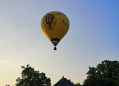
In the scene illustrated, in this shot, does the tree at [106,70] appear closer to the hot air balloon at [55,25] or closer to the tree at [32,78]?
the tree at [32,78]

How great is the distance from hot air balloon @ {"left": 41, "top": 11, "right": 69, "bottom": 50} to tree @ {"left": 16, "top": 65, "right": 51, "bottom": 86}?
24.3 meters

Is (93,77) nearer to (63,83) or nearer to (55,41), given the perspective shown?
(63,83)

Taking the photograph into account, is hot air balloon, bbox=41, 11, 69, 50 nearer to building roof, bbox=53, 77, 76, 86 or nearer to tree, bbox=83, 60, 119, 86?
building roof, bbox=53, 77, 76, 86

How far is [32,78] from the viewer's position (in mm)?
44594

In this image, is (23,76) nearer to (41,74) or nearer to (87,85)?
(41,74)

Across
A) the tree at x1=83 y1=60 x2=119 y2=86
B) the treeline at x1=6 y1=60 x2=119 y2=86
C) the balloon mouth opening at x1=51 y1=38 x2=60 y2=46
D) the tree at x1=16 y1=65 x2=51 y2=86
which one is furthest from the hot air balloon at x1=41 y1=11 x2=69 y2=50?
the tree at x1=83 y1=60 x2=119 y2=86

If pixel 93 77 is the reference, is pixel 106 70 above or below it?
above

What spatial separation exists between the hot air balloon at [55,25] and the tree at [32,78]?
2435 cm

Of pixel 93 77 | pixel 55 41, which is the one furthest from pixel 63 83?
pixel 55 41

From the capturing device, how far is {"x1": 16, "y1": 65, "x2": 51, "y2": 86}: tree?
4358 centimetres

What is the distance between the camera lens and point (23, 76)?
45.7m

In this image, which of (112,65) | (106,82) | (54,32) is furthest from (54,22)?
(112,65)

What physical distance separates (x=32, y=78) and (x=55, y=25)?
27367mm

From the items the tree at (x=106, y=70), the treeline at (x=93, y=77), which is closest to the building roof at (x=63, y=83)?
the treeline at (x=93, y=77)
